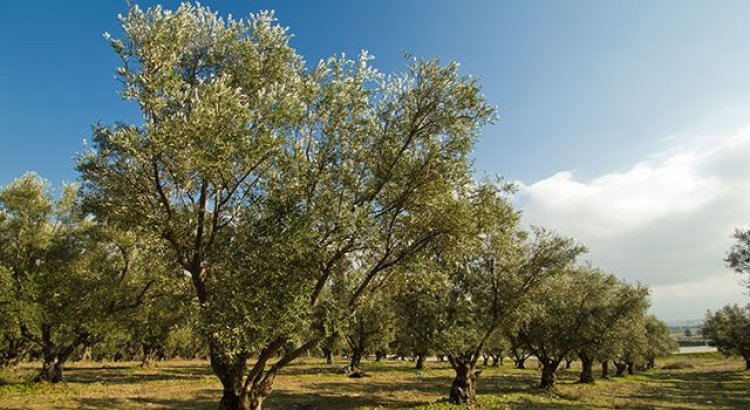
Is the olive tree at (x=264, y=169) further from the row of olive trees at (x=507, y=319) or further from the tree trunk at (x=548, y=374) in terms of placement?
the tree trunk at (x=548, y=374)

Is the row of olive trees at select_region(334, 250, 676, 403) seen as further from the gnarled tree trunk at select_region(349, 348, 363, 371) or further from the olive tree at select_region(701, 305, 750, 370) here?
the olive tree at select_region(701, 305, 750, 370)

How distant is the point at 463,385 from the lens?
3762cm

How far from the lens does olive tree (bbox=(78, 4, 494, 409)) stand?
752 inches

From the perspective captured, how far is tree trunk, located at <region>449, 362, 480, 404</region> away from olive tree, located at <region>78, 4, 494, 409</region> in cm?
1768

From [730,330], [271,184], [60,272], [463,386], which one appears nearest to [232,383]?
[271,184]

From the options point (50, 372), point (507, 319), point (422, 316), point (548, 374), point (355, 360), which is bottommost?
point (548, 374)

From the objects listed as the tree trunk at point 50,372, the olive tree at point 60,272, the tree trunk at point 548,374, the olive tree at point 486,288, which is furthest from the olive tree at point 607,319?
the tree trunk at point 50,372

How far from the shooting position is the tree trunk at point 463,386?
3703 centimetres

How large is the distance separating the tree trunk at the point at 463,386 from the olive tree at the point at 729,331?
6804 cm

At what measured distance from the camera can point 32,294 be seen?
39.1 meters

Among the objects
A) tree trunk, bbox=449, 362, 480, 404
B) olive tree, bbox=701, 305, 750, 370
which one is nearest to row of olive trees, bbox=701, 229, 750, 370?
olive tree, bbox=701, 305, 750, 370

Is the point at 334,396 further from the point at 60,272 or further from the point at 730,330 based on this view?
the point at 730,330

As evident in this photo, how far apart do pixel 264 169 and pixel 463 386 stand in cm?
2641

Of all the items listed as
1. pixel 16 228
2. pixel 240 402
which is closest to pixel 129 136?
pixel 240 402
